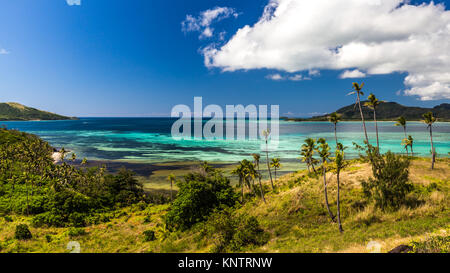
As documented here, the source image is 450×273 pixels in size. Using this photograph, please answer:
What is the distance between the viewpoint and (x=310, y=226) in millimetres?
30203

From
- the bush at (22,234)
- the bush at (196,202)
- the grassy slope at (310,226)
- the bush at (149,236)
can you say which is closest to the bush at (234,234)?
the grassy slope at (310,226)

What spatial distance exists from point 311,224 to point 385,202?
410 inches

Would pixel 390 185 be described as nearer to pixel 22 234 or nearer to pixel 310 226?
pixel 310 226

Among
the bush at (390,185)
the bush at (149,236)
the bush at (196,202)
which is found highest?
the bush at (390,185)

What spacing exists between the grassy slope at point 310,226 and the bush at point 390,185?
1575 millimetres

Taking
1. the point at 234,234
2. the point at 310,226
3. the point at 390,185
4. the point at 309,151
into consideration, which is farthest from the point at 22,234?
the point at 390,185

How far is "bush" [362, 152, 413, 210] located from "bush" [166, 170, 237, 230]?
90.8 feet

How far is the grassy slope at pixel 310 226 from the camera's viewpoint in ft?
70.1

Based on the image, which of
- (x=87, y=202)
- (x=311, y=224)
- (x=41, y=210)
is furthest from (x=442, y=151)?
(x=41, y=210)

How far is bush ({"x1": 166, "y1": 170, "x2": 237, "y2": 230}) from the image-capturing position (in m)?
39.2

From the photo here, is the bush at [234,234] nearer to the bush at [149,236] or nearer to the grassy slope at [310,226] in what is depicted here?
the grassy slope at [310,226]

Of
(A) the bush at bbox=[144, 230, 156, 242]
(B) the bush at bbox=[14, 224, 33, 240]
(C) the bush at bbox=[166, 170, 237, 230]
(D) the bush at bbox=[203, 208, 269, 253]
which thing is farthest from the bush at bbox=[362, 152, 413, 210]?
(B) the bush at bbox=[14, 224, 33, 240]

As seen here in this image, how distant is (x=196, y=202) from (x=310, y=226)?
21.2m

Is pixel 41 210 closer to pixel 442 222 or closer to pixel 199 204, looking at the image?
pixel 199 204
